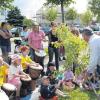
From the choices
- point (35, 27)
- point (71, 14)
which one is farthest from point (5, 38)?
point (71, 14)

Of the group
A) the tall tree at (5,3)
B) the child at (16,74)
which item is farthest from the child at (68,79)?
the tall tree at (5,3)

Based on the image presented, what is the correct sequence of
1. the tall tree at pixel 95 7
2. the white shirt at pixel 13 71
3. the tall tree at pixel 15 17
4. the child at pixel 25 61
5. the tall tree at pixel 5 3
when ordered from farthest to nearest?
the tall tree at pixel 15 17, the tall tree at pixel 95 7, the tall tree at pixel 5 3, the child at pixel 25 61, the white shirt at pixel 13 71

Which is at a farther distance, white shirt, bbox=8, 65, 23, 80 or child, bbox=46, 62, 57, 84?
child, bbox=46, 62, 57, 84

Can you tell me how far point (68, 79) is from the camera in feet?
32.4

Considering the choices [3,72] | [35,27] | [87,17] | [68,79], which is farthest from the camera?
[87,17]

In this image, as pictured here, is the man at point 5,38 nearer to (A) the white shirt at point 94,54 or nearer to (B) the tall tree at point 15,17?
(A) the white shirt at point 94,54

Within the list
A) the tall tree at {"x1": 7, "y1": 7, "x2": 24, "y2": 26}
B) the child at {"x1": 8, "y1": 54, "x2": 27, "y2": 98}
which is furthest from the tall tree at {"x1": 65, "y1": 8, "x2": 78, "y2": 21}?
the child at {"x1": 8, "y1": 54, "x2": 27, "y2": 98}

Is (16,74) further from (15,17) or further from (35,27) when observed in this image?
(15,17)

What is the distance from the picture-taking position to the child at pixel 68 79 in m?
9.59

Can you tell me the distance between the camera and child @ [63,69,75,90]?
9593mm

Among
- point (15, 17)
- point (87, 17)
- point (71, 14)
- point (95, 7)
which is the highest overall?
point (95, 7)

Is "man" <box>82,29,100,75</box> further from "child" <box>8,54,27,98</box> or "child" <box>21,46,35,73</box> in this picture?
"child" <box>21,46,35,73</box>

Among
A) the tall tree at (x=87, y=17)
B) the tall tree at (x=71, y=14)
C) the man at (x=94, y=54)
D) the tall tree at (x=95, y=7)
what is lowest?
the tall tree at (x=87, y=17)

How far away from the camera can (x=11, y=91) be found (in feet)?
25.0
